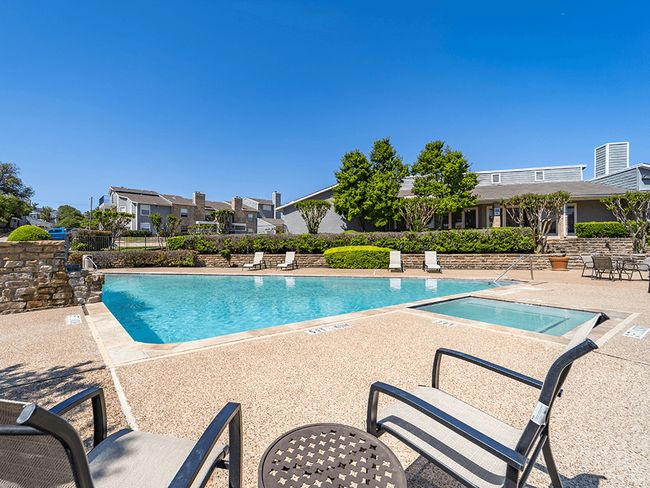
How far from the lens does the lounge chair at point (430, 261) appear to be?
15.8 m

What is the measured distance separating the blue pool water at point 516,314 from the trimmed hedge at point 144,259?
16.5m

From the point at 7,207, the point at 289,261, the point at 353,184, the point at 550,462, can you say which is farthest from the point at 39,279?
the point at 7,207

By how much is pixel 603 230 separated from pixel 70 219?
67.6 metres

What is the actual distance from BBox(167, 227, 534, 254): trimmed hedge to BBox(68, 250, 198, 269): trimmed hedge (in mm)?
1165

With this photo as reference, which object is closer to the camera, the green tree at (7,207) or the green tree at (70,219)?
the green tree at (7,207)

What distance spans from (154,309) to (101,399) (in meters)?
8.89

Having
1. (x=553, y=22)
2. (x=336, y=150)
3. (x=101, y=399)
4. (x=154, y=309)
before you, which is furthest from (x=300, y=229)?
(x=101, y=399)

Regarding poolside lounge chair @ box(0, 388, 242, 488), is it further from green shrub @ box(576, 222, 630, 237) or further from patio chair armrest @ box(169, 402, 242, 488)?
green shrub @ box(576, 222, 630, 237)

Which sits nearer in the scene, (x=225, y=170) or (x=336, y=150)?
(x=336, y=150)

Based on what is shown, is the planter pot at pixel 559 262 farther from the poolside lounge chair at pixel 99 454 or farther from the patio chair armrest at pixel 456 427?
the poolside lounge chair at pixel 99 454

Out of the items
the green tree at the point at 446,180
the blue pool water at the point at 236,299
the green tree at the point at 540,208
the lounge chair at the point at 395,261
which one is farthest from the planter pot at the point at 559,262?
the lounge chair at the point at 395,261

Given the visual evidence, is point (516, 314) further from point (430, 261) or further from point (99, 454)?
point (430, 261)

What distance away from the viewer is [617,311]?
22.0 feet

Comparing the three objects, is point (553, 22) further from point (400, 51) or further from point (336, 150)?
point (336, 150)
